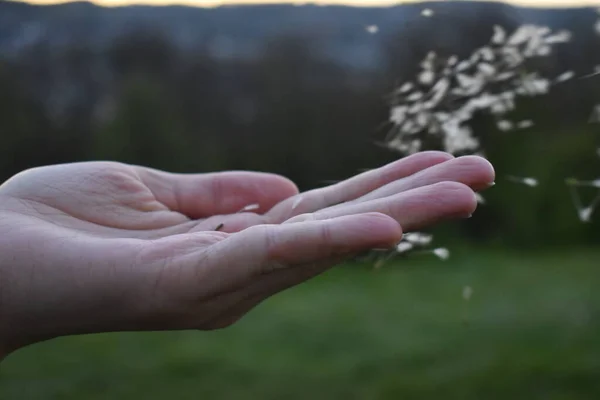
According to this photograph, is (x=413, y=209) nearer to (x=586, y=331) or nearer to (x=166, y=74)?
(x=586, y=331)

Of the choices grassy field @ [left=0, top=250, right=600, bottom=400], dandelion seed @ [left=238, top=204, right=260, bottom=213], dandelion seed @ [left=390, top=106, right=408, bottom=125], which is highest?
Result: dandelion seed @ [left=390, top=106, right=408, bottom=125]

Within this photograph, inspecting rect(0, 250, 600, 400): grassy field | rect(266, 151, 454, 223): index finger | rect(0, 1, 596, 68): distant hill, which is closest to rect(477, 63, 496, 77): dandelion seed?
rect(266, 151, 454, 223): index finger

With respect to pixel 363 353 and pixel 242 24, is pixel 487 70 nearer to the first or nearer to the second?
pixel 363 353

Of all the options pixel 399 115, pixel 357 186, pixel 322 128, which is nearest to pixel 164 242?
pixel 357 186

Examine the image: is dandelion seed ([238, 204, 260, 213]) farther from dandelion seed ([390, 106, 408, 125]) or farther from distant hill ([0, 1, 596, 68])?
distant hill ([0, 1, 596, 68])

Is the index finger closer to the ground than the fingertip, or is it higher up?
closer to the ground
